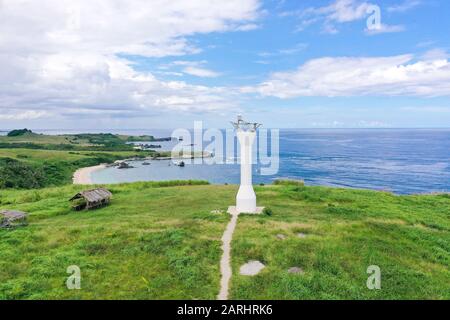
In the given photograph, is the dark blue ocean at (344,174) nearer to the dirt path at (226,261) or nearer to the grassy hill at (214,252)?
the grassy hill at (214,252)

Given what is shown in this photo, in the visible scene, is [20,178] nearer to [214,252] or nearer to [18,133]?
[214,252]

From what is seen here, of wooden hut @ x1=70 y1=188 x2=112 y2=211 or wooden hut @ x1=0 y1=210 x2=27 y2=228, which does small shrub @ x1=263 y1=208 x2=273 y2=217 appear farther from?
wooden hut @ x1=0 y1=210 x2=27 y2=228

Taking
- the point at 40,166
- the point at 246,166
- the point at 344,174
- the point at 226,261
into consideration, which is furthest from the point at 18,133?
the point at 226,261

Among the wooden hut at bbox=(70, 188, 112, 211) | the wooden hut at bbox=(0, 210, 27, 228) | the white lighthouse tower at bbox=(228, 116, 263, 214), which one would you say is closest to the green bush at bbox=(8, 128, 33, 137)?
the wooden hut at bbox=(70, 188, 112, 211)

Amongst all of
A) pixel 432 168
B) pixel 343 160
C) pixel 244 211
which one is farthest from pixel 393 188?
pixel 244 211

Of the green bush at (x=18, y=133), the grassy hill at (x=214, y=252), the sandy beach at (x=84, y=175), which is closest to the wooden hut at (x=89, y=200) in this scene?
the grassy hill at (x=214, y=252)
